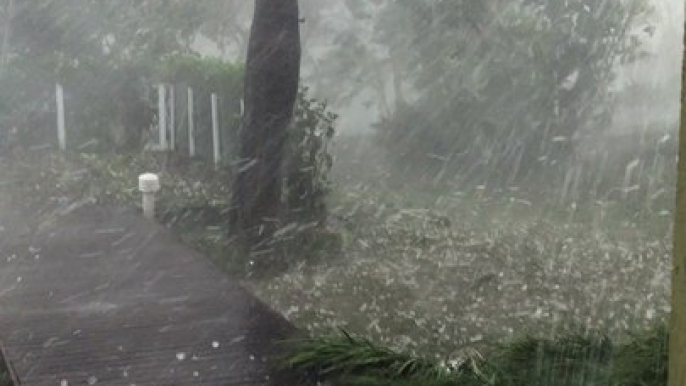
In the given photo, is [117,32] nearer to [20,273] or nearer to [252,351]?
[20,273]

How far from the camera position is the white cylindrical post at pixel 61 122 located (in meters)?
13.7

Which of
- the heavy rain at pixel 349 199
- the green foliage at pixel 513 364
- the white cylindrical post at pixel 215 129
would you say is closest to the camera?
the green foliage at pixel 513 364

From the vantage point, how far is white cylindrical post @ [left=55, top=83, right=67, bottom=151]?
13734mm

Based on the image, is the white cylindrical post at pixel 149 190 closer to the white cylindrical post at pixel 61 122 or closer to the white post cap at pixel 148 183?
the white post cap at pixel 148 183

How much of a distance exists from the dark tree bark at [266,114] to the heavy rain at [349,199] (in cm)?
2

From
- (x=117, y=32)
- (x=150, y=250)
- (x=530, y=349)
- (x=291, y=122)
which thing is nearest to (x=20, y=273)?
(x=150, y=250)

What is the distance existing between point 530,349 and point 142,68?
10956 millimetres

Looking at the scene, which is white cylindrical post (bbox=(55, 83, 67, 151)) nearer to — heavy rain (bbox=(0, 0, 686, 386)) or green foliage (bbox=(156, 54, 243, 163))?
heavy rain (bbox=(0, 0, 686, 386))

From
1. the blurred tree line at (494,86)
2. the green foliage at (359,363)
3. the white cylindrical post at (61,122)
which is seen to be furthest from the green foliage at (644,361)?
the white cylindrical post at (61,122)

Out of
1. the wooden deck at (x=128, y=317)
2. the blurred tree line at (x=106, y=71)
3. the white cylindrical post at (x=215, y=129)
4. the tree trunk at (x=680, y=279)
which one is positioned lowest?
the wooden deck at (x=128, y=317)

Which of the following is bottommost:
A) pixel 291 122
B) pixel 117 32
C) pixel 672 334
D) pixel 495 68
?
pixel 672 334

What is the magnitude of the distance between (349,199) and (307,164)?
255 cm

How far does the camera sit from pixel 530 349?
14.4ft

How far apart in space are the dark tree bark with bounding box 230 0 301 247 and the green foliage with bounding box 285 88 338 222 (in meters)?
0.41
